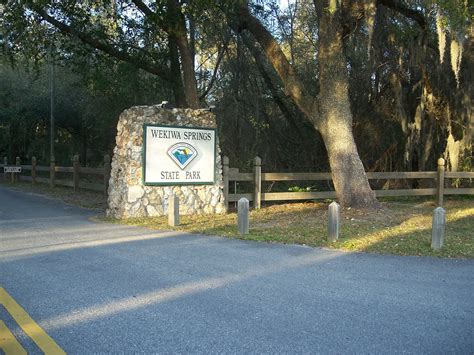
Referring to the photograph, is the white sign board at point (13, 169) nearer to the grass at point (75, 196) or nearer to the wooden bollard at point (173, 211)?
the grass at point (75, 196)

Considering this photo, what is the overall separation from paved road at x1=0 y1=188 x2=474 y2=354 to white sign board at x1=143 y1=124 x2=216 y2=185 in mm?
3819

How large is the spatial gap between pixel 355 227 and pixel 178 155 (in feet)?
16.8

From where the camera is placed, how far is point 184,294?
571 cm

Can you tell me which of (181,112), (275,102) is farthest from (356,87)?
(181,112)

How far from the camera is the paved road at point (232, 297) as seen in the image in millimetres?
4320

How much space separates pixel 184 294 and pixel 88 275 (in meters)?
1.59

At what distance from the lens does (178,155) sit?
13.2 meters

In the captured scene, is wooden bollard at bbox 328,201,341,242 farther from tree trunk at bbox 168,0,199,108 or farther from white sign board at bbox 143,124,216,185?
tree trunk at bbox 168,0,199,108

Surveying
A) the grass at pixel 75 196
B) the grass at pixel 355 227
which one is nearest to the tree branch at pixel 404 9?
the grass at pixel 355 227

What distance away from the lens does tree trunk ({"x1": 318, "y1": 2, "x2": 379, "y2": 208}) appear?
12758 millimetres

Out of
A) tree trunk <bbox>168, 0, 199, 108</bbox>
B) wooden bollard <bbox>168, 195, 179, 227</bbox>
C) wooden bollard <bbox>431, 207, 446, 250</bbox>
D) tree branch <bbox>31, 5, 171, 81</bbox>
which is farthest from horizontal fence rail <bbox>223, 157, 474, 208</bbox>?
wooden bollard <bbox>431, 207, 446, 250</bbox>

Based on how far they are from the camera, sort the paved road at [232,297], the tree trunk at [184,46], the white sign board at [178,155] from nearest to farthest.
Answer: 1. the paved road at [232,297]
2. the white sign board at [178,155]
3. the tree trunk at [184,46]

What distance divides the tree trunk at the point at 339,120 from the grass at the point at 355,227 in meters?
0.53

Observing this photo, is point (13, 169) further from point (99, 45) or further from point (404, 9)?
point (404, 9)
